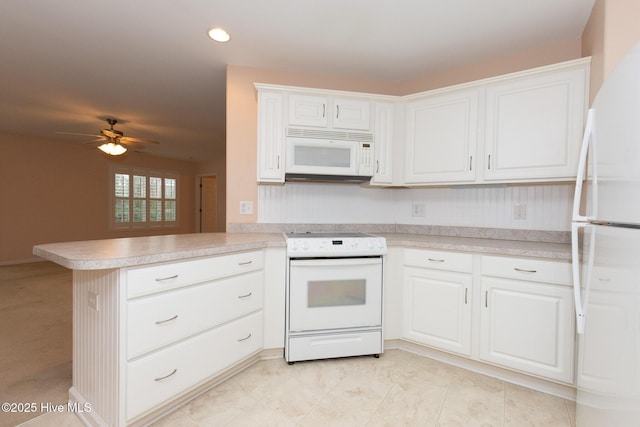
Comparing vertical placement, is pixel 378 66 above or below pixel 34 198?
above

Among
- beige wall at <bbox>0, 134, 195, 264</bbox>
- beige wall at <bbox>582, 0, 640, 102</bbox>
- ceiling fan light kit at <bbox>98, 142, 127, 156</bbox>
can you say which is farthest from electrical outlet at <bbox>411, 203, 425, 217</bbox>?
beige wall at <bbox>0, 134, 195, 264</bbox>

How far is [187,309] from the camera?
Answer: 163 centimetres

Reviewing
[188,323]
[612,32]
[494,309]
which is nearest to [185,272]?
[188,323]

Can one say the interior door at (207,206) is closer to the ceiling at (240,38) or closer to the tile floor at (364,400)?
the ceiling at (240,38)

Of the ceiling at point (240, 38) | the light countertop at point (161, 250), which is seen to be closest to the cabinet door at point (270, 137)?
the ceiling at point (240, 38)

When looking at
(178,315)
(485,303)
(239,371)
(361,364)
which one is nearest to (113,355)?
(178,315)

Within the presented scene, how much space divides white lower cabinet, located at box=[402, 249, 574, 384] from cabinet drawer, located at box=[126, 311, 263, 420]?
1.21m

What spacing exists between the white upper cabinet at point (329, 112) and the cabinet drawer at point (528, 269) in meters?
1.42

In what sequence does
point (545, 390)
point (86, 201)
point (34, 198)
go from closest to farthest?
point (545, 390) < point (34, 198) < point (86, 201)

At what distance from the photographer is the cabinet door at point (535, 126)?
1951 millimetres

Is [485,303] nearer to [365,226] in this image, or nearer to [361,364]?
[361,364]

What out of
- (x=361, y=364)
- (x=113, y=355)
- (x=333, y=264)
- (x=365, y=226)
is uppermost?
(x=365, y=226)

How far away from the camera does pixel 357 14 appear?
1.97 metres

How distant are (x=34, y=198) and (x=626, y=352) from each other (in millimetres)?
8016
